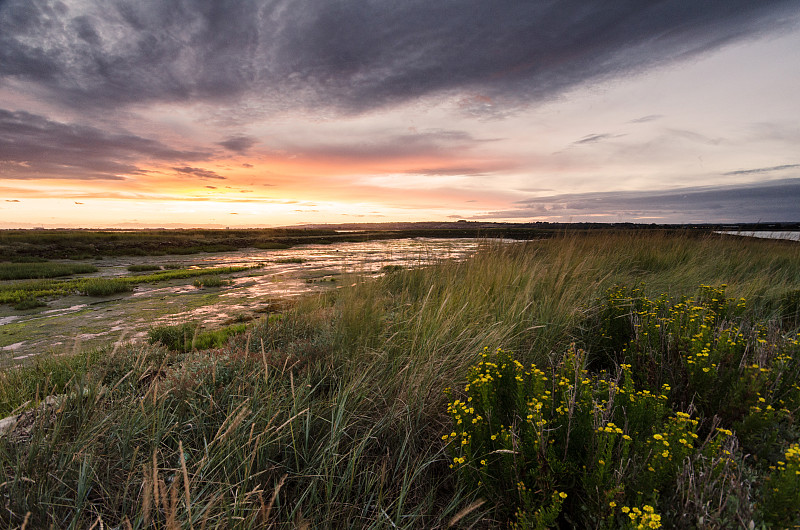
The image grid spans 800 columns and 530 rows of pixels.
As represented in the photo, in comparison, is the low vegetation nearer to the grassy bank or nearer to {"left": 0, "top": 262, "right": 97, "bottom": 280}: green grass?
the grassy bank

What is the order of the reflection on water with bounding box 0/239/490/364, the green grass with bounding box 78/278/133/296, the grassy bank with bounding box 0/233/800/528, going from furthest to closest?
the green grass with bounding box 78/278/133/296, the reflection on water with bounding box 0/239/490/364, the grassy bank with bounding box 0/233/800/528

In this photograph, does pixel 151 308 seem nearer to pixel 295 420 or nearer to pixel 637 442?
pixel 295 420

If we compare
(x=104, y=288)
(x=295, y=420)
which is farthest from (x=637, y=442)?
(x=104, y=288)

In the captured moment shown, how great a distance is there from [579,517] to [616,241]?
457 inches

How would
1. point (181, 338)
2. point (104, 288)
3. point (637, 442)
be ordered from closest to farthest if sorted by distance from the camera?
1. point (637, 442)
2. point (181, 338)
3. point (104, 288)

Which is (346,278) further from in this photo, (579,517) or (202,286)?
(202,286)

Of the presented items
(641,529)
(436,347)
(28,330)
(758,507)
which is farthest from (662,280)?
(28,330)

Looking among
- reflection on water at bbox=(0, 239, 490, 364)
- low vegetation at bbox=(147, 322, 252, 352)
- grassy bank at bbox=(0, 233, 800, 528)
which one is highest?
grassy bank at bbox=(0, 233, 800, 528)

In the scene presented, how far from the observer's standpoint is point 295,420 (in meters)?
2.32

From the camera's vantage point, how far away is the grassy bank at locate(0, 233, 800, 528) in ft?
5.66

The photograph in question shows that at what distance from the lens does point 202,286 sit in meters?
12.4

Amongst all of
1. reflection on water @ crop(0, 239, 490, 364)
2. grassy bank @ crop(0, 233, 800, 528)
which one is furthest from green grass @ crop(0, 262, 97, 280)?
grassy bank @ crop(0, 233, 800, 528)

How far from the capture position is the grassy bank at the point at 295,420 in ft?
5.66

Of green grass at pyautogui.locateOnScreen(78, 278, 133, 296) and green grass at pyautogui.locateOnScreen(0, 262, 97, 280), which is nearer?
green grass at pyautogui.locateOnScreen(78, 278, 133, 296)
